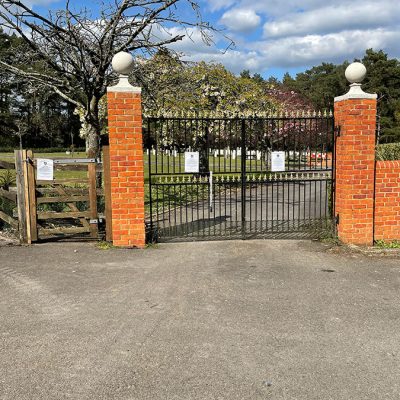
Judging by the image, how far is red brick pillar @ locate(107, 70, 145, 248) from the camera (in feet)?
23.3

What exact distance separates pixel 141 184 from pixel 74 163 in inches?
53.5

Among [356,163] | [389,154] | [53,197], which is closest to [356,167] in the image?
[356,163]

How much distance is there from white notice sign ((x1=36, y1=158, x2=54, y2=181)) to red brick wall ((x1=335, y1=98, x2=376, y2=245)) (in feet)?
16.5

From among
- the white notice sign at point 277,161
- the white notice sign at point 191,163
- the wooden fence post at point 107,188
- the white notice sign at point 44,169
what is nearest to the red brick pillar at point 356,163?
the white notice sign at point 277,161

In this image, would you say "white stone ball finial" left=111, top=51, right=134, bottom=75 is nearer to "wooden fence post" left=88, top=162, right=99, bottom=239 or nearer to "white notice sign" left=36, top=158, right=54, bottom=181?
"wooden fence post" left=88, top=162, right=99, bottom=239

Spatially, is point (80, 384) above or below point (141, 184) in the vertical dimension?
below

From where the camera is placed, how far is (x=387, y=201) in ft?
25.2

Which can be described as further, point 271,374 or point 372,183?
point 372,183

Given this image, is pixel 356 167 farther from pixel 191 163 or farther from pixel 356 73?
pixel 191 163

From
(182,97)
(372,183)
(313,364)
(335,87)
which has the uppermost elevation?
(335,87)

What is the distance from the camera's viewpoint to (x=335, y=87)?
6431 cm

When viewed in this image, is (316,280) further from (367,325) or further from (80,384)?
(80,384)

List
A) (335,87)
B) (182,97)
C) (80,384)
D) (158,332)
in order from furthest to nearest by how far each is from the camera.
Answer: (335,87) → (182,97) → (158,332) → (80,384)

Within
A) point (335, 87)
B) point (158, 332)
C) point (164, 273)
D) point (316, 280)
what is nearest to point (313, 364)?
point (158, 332)
